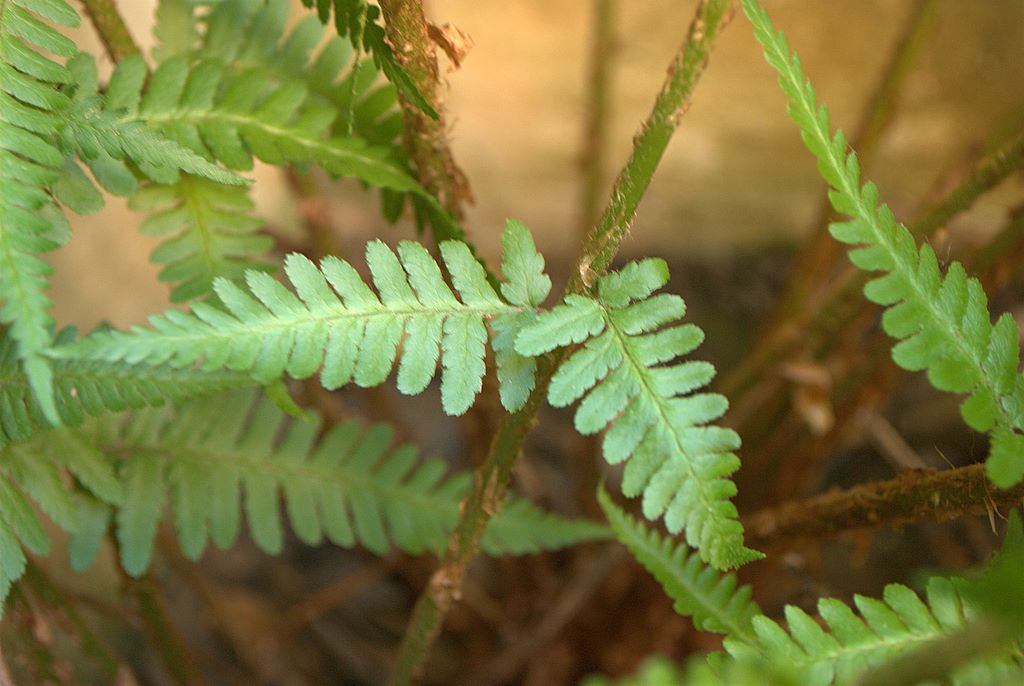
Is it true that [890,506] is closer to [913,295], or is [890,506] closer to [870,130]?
[913,295]

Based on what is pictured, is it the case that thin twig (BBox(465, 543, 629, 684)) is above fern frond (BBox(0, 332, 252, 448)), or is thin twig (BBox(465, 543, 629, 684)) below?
below

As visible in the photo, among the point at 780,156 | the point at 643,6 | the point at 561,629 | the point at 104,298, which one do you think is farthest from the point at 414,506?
the point at 780,156

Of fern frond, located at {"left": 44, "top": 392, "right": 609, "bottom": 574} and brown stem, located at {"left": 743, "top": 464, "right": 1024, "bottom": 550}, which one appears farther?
fern frond, located at {"left": 44, "top": 392, "right": 609, "bottom": 574}

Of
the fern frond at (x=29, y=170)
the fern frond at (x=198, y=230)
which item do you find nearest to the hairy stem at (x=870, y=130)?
the fern frond at (x=198, y=230)

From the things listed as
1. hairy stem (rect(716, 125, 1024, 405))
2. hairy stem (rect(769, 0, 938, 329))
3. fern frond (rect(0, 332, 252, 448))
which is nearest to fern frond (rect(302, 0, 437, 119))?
fern frond (rect(0, 332, 252, 448))

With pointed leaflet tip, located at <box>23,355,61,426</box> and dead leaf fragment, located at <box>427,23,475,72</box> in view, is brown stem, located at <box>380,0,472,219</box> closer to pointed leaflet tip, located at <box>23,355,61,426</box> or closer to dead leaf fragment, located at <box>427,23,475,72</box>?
dead leaf fragment, located at <box>427,23,475,72</box>

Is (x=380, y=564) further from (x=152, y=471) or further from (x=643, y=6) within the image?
(x=643, y=6)
